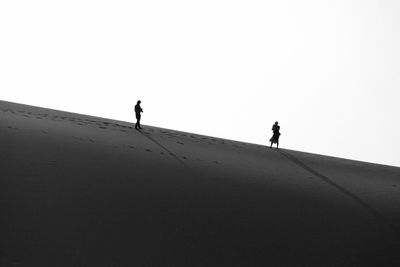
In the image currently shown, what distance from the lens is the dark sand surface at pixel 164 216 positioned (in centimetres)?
399

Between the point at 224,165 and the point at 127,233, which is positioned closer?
the point at 127,233

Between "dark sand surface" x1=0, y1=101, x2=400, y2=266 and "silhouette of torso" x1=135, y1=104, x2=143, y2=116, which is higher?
"silhouette of torso" x1=135, y1=104, x2=143, y2=116

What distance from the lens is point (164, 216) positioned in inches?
204

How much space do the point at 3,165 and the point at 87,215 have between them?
7.28 ft

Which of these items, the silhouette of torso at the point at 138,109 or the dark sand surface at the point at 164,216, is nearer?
the dark sand surface at the point at 164,216

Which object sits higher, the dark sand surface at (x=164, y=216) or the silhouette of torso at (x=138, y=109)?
the silhouette of torso at (x=138, y=109)

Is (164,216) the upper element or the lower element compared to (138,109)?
lower

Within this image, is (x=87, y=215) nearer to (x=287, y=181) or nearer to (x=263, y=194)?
(x=263, y=194)

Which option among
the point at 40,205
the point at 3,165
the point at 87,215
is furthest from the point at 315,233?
the point at 3,165

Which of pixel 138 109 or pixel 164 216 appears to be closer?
pixel 164 216

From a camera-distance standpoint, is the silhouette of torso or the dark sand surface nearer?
the dark sand surface

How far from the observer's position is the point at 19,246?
3641 millimetres

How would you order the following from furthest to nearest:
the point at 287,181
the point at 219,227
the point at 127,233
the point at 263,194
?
1. the point at 287,181
2. the point at 263,194
3. the point at 219,227
4. the point at 127,233

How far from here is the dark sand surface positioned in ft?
13.1
